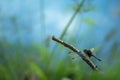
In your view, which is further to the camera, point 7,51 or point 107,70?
point 7,51

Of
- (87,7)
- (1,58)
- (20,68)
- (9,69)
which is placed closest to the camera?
(87,7)

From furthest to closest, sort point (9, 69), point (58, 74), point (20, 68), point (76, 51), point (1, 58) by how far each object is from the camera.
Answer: point (1, 58) → point (20, 68) → point (9, 69) → point (58, 74) → point (76, 51)

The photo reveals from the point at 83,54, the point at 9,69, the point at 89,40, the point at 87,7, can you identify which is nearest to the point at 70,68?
the point at 89,40

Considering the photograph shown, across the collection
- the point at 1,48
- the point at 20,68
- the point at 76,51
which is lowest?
the point at 76,51

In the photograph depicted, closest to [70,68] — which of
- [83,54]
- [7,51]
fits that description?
[7,51]

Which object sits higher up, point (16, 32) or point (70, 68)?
point (16, 32)

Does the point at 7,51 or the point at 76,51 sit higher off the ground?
the point at 7,51

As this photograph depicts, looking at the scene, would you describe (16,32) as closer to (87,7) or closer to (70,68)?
(70,68)

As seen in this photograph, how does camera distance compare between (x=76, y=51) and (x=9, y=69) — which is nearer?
(x=76, y=51)

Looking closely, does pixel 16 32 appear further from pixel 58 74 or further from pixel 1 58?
pixel 58 74
